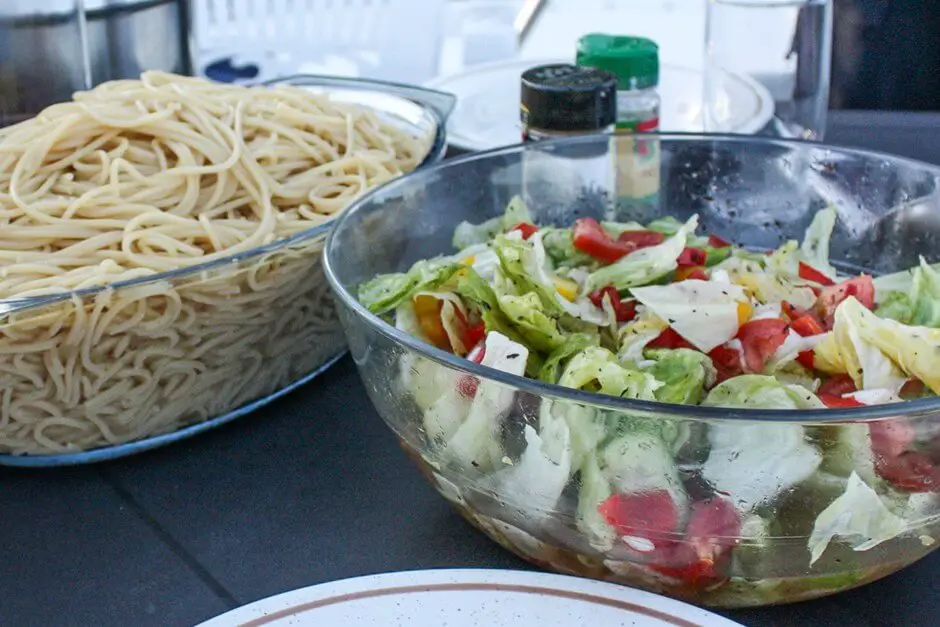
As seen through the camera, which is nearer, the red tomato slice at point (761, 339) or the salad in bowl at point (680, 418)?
the salad in bowl at point (680, 418)

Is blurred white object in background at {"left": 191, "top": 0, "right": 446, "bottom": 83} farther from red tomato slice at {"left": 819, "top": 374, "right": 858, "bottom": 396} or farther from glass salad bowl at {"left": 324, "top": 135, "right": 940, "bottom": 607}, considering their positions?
red tomato slice at {"left": 819, "top": 374, "right": 858, "bottom": 396}

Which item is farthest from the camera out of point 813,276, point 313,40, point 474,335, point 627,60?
point 313,40

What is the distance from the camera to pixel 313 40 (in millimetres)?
2348

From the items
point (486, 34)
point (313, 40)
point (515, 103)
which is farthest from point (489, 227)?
point (313, 40)

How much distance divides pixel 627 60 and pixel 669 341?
21.5 inches

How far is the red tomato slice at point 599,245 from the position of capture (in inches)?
35.5

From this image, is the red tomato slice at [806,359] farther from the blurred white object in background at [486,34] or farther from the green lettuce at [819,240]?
the blurred white object in background at [486,34]

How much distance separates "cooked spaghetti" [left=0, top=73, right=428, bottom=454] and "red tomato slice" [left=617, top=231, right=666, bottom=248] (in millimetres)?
267

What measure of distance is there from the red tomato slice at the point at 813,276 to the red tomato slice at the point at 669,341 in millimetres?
200

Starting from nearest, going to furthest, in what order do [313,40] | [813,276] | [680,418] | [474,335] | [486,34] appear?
[680,418]
[474,335]
[813,276]
[486,34]
[313,40]

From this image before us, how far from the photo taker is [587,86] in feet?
3.23

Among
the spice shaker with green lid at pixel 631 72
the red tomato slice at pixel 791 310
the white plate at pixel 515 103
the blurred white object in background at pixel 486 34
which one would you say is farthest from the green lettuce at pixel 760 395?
the blurred white object in background at pixel 486 34

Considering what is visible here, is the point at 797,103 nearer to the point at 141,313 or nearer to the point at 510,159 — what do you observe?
the point at 510,159

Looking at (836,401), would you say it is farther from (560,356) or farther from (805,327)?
(560,356)
